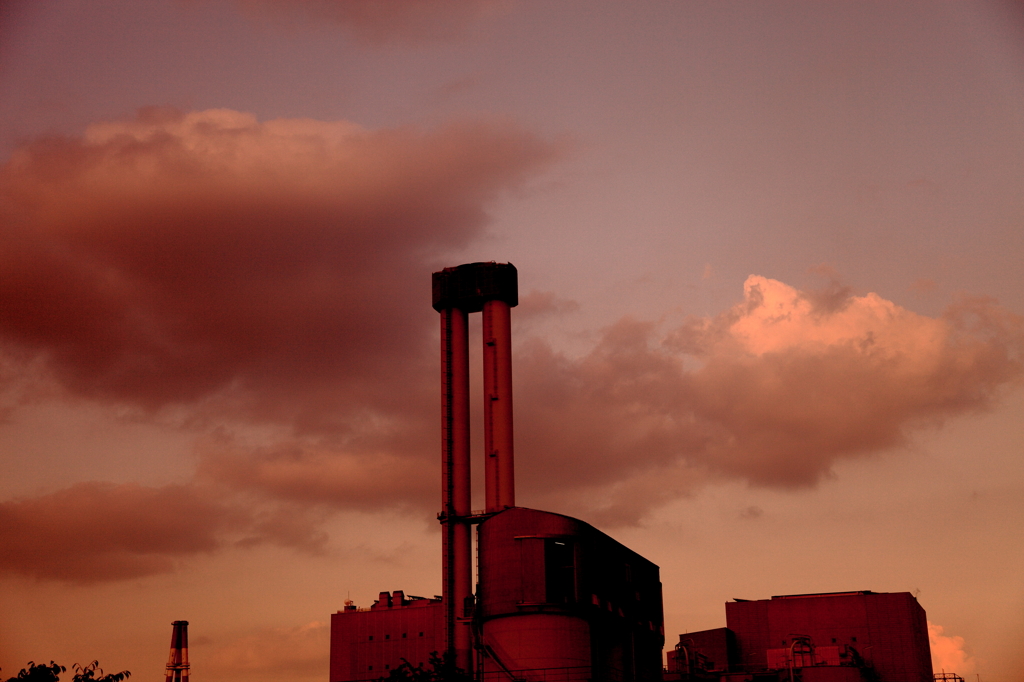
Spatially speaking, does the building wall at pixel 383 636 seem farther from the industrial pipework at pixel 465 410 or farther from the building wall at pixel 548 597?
the building wall at pixel 548 597

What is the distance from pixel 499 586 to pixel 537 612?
382 centimetres

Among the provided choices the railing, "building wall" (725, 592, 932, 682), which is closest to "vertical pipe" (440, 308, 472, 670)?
the railing

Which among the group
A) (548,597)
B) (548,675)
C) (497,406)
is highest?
(497,406)

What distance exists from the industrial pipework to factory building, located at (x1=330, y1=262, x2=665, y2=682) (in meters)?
0.10

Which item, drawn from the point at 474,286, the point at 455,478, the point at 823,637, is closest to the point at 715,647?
the point at 823,637

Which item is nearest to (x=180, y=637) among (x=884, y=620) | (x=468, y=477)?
(x=468, y=477)

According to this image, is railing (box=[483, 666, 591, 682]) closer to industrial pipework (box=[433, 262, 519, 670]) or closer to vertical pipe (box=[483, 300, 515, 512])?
industrial pipework (box=[433, 262, 519, 670])

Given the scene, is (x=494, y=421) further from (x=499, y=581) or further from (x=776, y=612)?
(x=776, y=612)

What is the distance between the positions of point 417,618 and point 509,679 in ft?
91.9

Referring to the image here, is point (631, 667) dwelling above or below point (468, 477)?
below

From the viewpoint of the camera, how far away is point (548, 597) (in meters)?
82.5

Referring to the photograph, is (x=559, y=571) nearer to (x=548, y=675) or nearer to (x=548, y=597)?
(x=548, y=597)

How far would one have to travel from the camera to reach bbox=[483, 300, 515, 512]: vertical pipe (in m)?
101

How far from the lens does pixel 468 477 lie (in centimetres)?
10350
